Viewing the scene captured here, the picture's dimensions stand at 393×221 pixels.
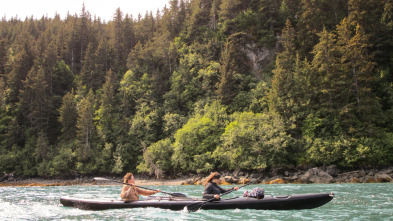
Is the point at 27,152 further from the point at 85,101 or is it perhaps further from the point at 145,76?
the point at 145,76

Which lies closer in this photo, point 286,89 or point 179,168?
point 286,89

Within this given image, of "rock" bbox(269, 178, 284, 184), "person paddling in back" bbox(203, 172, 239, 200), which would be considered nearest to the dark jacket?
"person paddling in back" bbox(203, 172, 239, 200)

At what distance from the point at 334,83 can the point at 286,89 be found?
5.62 m

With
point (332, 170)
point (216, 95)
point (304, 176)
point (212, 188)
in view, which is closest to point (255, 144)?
point (304, 176)

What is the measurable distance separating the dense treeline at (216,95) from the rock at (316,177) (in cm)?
241

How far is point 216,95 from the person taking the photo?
47250 mm

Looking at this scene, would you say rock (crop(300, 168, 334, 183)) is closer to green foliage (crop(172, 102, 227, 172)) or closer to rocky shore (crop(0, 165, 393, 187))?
rocky shore (crop(0, 165, 393, 187))

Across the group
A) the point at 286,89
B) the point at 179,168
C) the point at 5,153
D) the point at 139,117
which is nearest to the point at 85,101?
the point at 139,117

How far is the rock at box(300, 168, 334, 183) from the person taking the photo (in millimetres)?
28808

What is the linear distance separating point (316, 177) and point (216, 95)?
71.6ft

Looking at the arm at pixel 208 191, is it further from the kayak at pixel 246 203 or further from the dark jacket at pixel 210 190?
the kayak at pixel 246 203

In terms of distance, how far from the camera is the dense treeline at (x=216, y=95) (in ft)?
112

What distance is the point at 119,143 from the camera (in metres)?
48.1

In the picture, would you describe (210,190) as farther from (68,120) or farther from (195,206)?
(68,120)
